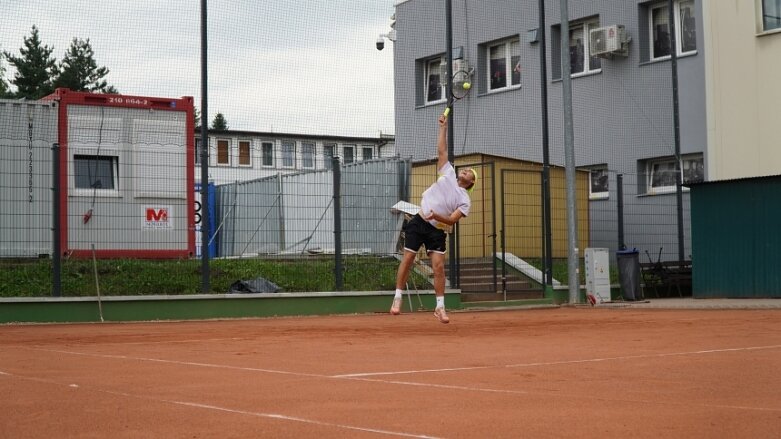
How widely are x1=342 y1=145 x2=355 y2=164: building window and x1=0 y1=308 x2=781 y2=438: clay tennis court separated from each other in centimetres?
780

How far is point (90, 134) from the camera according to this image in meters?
17.7

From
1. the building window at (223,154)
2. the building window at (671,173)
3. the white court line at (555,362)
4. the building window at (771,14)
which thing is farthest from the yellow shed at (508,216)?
the white court line at (555,362)

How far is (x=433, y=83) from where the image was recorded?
32.3 m

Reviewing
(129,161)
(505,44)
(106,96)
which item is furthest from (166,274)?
(505,44)

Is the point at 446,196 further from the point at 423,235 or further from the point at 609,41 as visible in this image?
the point at 609,41

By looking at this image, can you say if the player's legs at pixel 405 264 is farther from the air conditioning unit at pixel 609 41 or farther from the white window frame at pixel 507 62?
the white window frame at pixel 507 62

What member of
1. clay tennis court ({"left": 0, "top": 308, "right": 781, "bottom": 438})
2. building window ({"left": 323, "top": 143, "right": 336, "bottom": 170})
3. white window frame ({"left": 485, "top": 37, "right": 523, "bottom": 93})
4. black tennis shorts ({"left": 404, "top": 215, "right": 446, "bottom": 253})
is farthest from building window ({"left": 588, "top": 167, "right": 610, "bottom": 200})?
clay tennis court ({"left": 0, "top": 308, "right": 781, "bottom": 438})

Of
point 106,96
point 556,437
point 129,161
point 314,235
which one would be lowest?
point 556,437

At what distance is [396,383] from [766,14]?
18344 millimetres

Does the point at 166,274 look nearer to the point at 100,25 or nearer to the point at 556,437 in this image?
the point at 100,25

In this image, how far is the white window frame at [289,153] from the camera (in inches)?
768

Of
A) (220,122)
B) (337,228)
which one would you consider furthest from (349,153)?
(220,122)

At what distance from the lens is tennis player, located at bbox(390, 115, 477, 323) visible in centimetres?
1275

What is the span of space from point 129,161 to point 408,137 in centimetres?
1491
